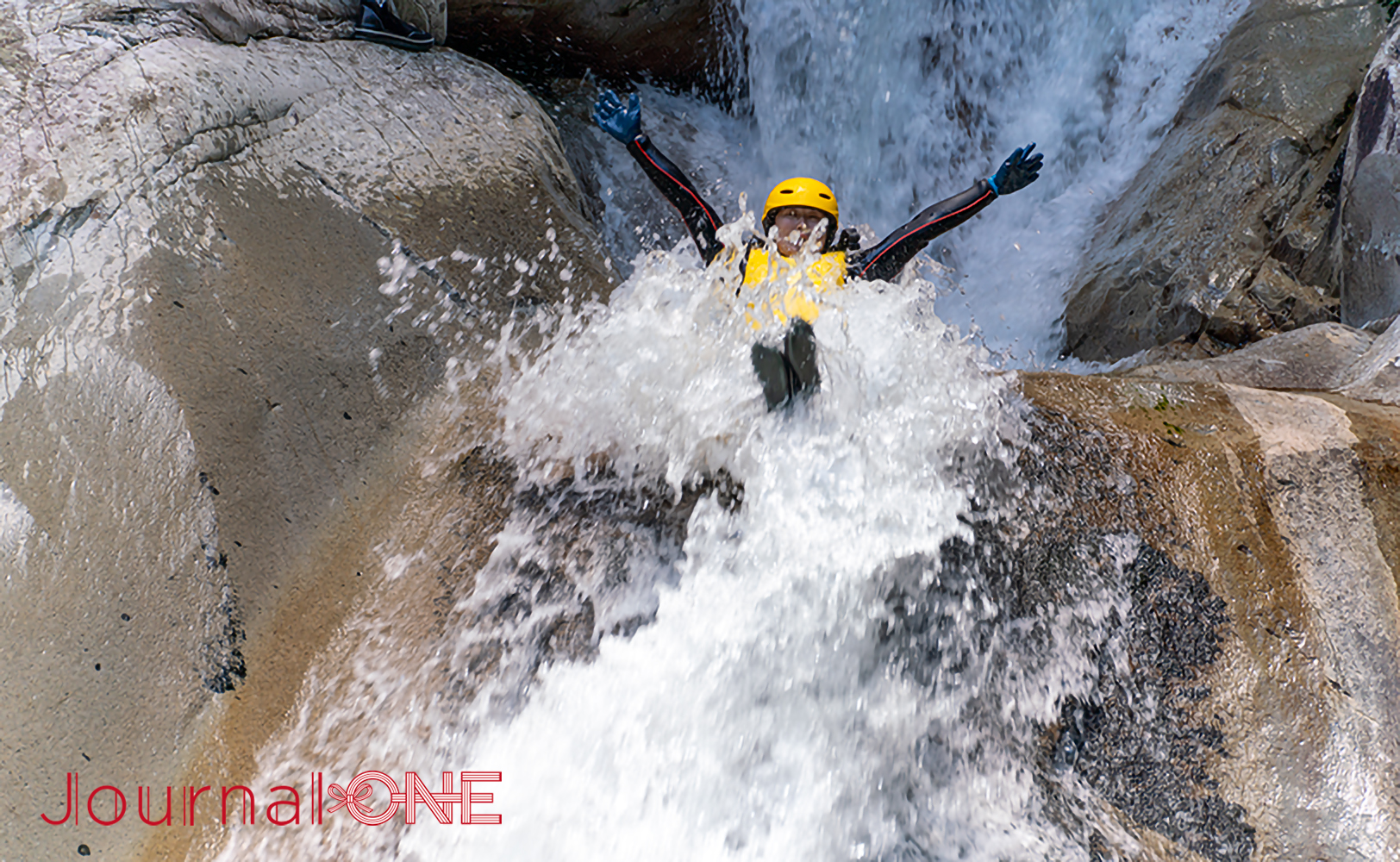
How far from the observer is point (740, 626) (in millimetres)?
2465

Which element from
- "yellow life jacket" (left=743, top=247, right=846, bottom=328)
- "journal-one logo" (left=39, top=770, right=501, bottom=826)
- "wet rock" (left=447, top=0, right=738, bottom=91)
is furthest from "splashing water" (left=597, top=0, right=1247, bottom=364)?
"journal-one logo" (left=39, top=770, right=501, bottom=826)

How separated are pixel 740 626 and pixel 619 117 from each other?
2.40m

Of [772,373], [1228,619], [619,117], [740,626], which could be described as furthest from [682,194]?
[1228,619]

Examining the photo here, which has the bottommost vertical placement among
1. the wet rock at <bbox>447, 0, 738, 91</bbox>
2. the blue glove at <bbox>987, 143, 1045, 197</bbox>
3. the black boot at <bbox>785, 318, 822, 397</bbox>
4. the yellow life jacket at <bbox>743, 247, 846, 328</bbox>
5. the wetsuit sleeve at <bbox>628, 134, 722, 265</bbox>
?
the black boot at <bbox>785, 318, 822, 397</bbox>

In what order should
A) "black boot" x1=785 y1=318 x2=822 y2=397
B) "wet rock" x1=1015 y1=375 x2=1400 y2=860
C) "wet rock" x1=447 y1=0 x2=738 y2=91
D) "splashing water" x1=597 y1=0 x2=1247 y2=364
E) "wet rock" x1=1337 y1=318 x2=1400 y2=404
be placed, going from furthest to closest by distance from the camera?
"splashing water" x1=597 y1=0 x2=1247 y2=364 → "wet rock" x1=447 y1=0 x2=738 y2=91 → "wet rock" x1=1337 y1=318 x2=1400 y2=404 → "black boot" x1=785 y1=318 x2=822 y2=397 → "wet rock" x1=1015 y1=375 x2=1400 y2=860

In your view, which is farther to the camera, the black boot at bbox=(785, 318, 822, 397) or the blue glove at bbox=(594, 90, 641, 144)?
the blue glove at bbox=(594, 90, 641, 144)

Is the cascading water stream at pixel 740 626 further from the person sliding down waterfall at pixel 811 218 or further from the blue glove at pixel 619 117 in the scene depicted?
the blue glove at pixel 619 117

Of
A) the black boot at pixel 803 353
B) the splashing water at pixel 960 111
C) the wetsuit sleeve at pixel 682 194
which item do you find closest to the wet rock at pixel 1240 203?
the splashing water at pixel 960 111

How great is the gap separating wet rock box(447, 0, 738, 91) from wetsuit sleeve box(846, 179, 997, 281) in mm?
2708

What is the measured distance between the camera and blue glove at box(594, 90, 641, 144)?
3.55m

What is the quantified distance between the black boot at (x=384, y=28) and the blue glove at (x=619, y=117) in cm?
96

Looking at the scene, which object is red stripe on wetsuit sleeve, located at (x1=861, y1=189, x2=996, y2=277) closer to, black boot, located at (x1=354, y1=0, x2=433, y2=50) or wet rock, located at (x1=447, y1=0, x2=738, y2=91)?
black boot, located at (x1=354, y1=0, x2=433, y2=50)

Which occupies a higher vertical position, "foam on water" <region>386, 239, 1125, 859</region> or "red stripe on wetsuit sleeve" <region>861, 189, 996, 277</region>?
"red stripe on wetsuit sleeve" <region>861, 189, 996, 277</region>

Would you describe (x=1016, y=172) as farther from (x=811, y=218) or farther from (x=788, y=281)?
(x=788, y=281)
